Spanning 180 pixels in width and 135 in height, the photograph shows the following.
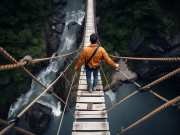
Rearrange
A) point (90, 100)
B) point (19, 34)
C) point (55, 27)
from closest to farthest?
1. point (90, 100)
2. point (19, 34)
3. point (55, 27)

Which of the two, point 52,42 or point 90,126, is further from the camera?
point 52,42

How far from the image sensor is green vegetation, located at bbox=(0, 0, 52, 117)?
12867mm

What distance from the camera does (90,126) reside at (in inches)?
211

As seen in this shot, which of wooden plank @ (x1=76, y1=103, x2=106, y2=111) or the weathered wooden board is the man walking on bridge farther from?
wooden plank @ (x1=76, y1=103, x2=106, y2=111)

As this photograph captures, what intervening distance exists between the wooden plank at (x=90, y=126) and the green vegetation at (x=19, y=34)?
26.0 ft

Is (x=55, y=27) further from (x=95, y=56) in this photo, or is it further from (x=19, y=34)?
(x=95, y=56)

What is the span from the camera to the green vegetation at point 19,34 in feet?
42.2

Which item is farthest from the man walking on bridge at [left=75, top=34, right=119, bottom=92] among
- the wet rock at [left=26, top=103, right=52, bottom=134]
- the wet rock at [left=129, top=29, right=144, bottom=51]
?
the wet rock at [left=129, top=29, right=144, bottom=51]

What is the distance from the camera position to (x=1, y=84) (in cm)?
1277

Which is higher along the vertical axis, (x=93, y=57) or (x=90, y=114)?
(x=93, y=57)

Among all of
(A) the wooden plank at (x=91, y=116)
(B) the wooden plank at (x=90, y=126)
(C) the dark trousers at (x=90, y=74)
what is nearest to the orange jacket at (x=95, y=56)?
(C) the dark trousers at (x=90, y=74)

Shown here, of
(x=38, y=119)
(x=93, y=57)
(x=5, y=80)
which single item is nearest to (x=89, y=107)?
(x=93, y=57)

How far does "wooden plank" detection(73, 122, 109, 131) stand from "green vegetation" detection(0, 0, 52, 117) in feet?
26.0

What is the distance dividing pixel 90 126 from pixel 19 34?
9.42 meters
